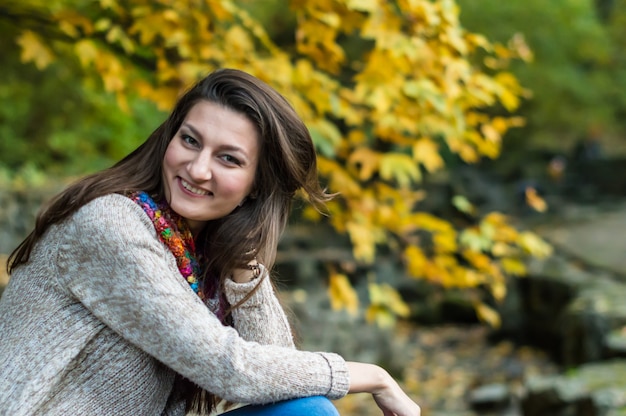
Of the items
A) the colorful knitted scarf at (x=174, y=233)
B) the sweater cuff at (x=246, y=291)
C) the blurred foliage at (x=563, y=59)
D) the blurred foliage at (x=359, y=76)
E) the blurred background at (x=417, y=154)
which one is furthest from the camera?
the blurred foliage at (x=563, y=59)

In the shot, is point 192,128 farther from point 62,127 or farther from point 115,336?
point 62,127

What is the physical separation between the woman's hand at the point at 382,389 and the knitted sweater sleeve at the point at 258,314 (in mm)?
219

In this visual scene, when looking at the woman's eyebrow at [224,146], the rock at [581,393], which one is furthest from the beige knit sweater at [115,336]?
the rock at [581,393]

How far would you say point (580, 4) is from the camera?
12.8m

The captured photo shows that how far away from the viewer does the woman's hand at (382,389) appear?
1.78 m

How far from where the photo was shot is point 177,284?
161 centimetres

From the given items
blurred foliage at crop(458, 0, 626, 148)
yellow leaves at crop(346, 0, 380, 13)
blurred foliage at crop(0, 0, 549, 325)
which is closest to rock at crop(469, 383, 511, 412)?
blurred foliage at crop(0, 0, 549, 325)

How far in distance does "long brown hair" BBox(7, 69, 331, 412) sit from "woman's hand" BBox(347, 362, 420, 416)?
A: 356 mm

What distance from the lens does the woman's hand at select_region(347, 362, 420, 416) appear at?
178 cm

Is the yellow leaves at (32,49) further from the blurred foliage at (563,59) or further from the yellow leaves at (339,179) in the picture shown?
the blurred foliage at (563,59)

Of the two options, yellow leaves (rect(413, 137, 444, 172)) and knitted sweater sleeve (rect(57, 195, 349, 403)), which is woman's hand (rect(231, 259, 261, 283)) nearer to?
knitted sweater sleeve (rect(57, 195, 349, 403))

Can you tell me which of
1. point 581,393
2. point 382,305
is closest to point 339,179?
point 382,305

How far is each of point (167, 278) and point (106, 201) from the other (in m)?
0.22

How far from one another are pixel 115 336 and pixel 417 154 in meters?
1.75
